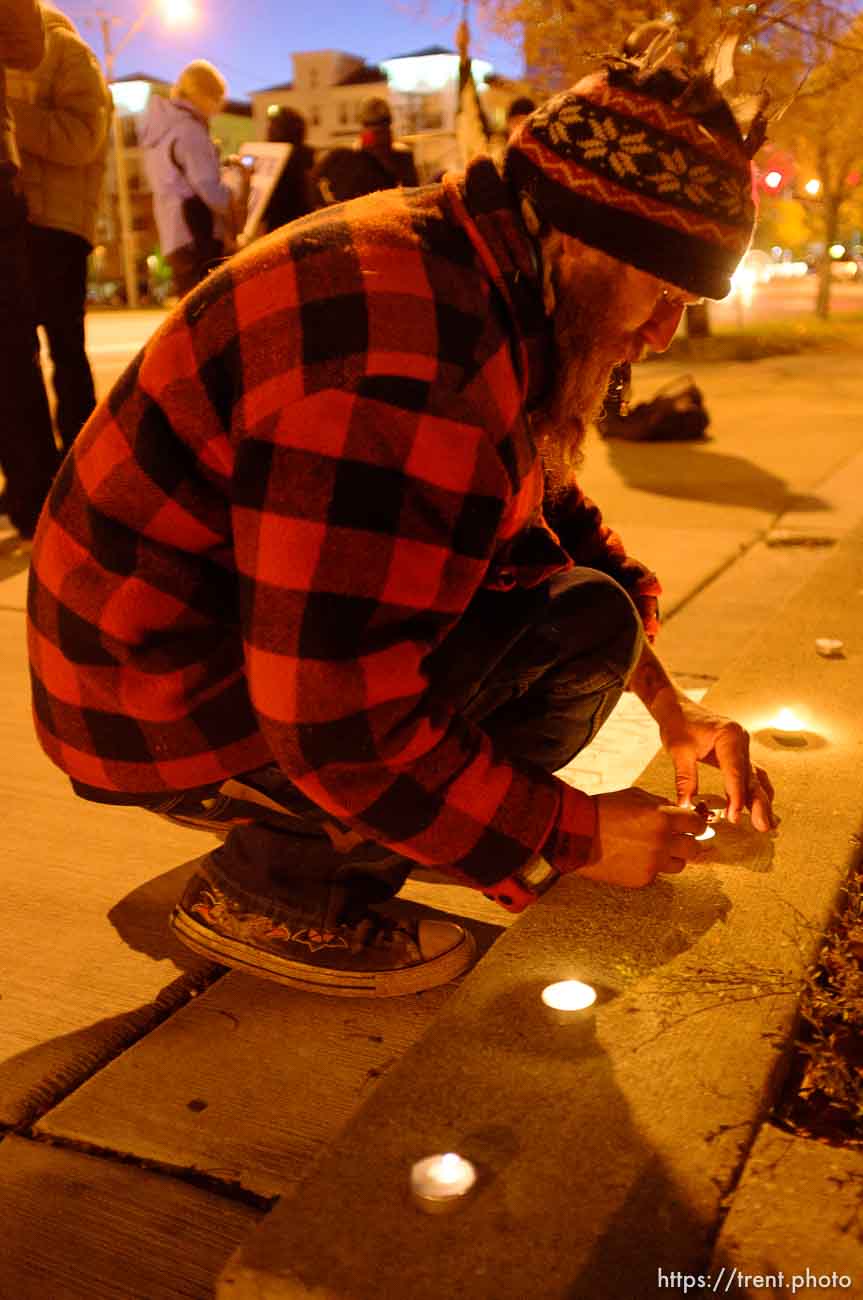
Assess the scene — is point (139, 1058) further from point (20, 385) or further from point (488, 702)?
point (20, 385)

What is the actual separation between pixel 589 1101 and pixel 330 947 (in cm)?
68

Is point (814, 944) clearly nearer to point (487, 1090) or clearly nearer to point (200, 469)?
point (487, 1090)

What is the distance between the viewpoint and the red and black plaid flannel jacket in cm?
156

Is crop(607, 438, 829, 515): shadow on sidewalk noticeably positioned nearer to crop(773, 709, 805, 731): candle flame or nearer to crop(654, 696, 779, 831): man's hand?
crop(773, 709, 805, 731): candle flame

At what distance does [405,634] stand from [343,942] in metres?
0.70

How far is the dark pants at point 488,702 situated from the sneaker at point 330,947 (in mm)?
34

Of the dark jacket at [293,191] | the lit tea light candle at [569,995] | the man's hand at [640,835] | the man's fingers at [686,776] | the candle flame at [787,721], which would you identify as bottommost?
the candle flame at [787,721]

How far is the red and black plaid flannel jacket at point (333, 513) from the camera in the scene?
61.3 inches

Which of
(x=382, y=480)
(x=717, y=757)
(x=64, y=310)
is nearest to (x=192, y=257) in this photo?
(x=64, y=310)

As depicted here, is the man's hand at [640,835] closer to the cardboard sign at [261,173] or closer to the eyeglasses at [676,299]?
the eyeglasses at [676,299]

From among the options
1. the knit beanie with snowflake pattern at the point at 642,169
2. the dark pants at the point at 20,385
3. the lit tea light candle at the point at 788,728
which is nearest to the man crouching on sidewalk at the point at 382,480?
the knit beanie with snowflake pattern at the point at 642,169

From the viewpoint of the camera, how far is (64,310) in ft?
17.0

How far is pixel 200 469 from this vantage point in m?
1.71

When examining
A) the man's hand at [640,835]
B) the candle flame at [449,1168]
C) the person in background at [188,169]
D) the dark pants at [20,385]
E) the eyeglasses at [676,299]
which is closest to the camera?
the candle flame at [449,1168]
